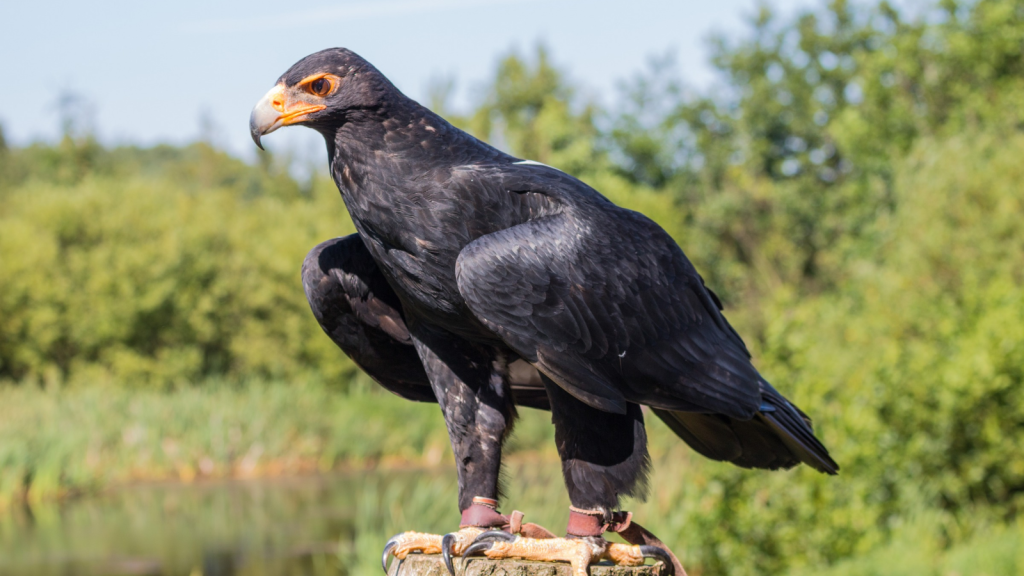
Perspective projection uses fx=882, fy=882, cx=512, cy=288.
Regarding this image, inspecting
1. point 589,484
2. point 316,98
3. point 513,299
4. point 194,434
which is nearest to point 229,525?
point 194,434

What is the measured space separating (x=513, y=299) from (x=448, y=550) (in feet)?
2.39

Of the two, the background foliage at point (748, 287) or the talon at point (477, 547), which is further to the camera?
the background foliage at point (748, 287)

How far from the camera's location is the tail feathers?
2.68 metres

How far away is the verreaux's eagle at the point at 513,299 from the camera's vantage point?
91.8 inches

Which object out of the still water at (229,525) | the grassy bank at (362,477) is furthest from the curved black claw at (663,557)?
the still water at (229,525)

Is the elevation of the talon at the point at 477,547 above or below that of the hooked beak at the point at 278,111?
below

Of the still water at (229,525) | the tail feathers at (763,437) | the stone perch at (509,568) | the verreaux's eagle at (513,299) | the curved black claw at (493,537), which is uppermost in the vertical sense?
the verreaux's eagle at (513,299)

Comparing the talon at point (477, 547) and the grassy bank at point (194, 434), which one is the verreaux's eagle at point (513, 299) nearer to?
the talon at point (477, 547)

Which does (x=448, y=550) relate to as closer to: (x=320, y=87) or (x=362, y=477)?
(x=320, y=87)

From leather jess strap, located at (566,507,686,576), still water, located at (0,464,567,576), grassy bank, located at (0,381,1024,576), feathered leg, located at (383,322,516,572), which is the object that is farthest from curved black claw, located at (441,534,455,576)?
still water, located at (0,464,567,576)

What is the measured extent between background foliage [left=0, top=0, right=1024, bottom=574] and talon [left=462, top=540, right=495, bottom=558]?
1346mm

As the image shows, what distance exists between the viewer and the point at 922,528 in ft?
24.2

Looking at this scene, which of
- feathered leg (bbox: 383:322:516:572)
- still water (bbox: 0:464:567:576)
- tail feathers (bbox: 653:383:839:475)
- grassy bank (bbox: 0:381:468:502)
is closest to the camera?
feathered leg (bbox: 383:322:516:572)

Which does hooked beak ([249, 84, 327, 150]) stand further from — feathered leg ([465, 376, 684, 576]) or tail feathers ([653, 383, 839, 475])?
tail feathers ([653, 383, 839, 475])
